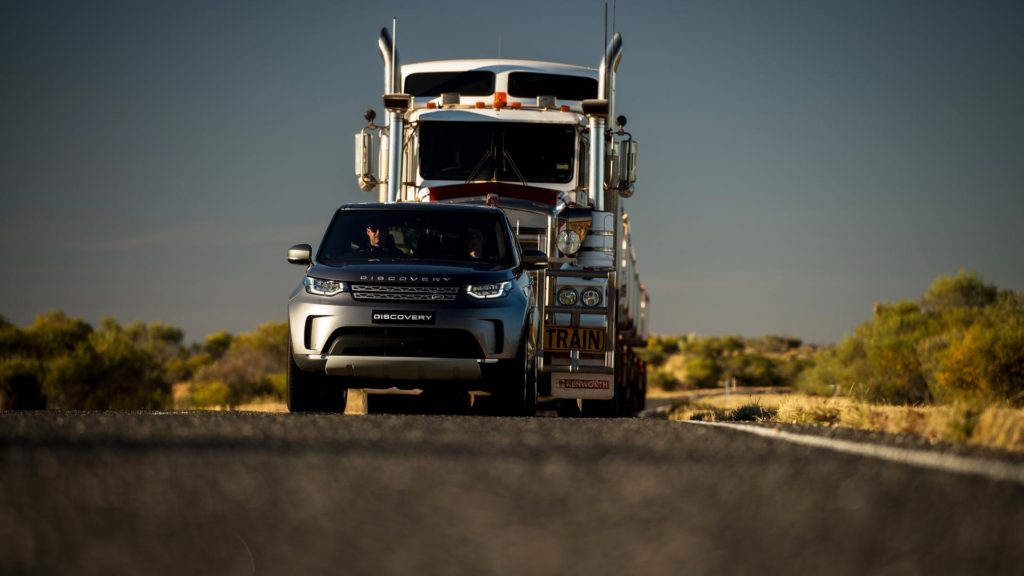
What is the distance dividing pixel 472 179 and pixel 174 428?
28.0 feet

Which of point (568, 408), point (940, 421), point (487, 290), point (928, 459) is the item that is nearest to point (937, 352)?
point (568, 408)

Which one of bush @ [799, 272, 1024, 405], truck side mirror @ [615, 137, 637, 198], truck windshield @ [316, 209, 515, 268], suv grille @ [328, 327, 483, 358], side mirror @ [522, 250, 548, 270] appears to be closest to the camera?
suv grille @ [328, 327, 483, 358]

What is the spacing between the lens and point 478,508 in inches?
208

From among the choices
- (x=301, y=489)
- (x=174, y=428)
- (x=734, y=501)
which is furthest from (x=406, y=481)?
(x=174, y=428)

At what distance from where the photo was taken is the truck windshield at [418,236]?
1311 centimetres

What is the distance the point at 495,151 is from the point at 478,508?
11.8 metres

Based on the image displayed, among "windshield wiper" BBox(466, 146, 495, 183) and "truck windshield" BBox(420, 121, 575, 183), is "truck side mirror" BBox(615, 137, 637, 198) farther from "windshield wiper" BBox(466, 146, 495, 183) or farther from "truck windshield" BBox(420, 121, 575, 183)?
"windshield wiper" BBox(466, 146, 495, 183)

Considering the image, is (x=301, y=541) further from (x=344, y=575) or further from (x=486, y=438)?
(x=486, y=438)

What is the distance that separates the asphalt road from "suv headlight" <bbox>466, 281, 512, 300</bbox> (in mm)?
4081

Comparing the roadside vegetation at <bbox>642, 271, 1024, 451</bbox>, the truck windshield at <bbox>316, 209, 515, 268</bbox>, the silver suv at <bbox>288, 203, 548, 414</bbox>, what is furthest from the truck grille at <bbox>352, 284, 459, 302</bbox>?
the roadside vegetation at <bbox>642, 271, 1024, 451</bbox>

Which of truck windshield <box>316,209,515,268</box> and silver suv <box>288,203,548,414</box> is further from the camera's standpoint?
truck windshield <box>316,209,515,268</box>

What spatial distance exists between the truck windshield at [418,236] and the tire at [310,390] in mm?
1312

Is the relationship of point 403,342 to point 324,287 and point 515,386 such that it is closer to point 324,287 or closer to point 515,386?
point 324,287

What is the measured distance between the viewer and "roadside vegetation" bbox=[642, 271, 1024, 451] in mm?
9359
